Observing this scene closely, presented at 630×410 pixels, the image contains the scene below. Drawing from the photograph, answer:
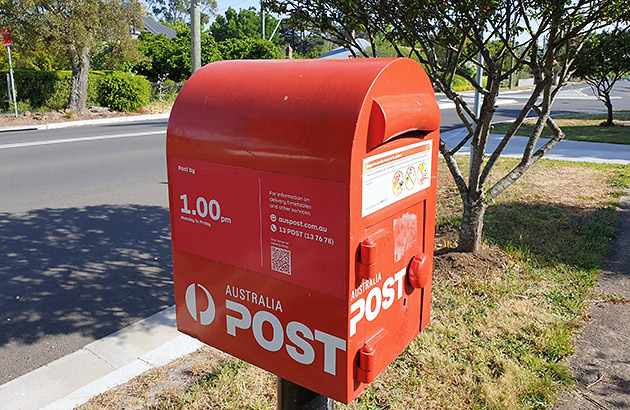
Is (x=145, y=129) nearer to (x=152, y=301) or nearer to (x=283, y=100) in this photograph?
(x=152, y=301)

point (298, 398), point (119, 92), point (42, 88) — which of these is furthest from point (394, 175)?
point (42, 88)

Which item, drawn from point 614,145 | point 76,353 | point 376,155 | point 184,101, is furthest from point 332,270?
point 614,145

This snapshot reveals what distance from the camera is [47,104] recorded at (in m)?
20.4

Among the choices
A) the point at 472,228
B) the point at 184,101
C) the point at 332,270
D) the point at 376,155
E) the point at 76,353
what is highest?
the point at 184,101

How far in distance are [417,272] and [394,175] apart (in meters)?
0.42

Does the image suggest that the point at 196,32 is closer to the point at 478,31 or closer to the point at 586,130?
the point at 478,31

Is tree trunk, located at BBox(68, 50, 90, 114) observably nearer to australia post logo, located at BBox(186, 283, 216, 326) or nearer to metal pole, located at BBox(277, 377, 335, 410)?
australia post logo, located at BBox(186, 283, 216, 326)

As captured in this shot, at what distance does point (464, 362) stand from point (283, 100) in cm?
244

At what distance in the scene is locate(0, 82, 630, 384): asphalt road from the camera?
4.10 m

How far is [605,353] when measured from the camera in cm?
363

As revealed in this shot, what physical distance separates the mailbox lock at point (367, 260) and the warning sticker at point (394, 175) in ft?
0.31

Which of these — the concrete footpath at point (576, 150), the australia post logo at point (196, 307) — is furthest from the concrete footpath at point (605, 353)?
the concrete footpath at point (576, 150)

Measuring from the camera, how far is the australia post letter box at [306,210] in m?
1.61

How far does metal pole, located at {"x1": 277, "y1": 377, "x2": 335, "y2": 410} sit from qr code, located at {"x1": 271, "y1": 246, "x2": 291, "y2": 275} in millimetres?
458
